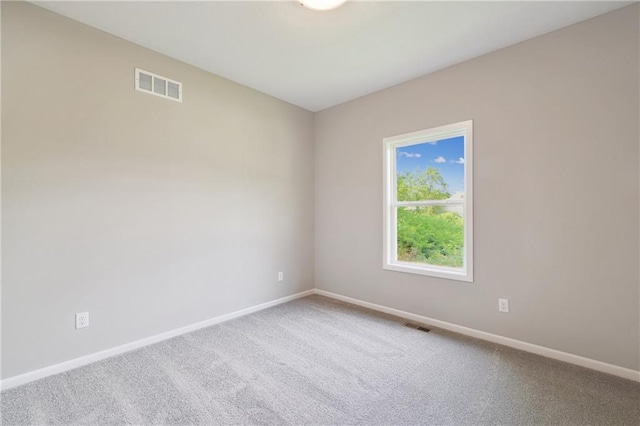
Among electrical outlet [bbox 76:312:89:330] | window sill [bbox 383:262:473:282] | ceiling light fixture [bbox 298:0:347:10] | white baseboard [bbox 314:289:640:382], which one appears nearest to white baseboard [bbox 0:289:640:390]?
white baseboard [bbox 314:289:640:382]

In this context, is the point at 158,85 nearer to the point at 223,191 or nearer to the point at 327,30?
the point at 223,191

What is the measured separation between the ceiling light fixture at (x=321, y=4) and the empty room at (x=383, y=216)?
0.05 feet

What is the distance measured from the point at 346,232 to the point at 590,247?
2.37m

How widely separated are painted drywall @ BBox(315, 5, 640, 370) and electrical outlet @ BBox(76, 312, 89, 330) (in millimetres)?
2968

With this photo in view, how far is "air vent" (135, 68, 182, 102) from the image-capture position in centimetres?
253

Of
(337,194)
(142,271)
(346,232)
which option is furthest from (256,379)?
(337,194)

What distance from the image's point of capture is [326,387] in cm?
194

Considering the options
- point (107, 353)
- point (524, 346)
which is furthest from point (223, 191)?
point (524, 346)

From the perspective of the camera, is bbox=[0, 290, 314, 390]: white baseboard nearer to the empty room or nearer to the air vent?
the empty room

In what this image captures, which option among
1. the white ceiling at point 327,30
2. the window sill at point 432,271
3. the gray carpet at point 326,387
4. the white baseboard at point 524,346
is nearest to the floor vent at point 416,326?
the white baseboard at point 524,346

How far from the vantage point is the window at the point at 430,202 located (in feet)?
9.25

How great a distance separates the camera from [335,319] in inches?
124

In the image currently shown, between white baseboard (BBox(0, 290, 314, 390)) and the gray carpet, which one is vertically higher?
white baseboard (BBox(0, 290, 314, 390))

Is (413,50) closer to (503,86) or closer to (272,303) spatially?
(503,86)
